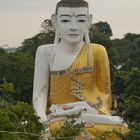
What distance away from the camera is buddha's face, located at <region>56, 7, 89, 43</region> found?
15.1 m

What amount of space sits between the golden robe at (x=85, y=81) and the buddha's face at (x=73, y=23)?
41 centimetres

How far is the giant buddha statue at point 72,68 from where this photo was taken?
49.6ft

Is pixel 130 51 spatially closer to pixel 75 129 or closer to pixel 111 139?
pixel 111 139

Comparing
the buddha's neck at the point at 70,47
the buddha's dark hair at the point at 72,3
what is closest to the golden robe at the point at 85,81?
the buddha's neck at the point at 70,47

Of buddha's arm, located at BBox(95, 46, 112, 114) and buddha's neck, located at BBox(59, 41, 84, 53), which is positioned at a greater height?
buddha's neck, located at BBox(59, 41, 84, 53)

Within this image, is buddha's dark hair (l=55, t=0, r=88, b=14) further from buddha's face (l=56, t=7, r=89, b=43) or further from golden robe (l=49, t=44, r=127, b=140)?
golden robe (l=49, t=44, r=127, b=140)

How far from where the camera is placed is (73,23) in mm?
15086

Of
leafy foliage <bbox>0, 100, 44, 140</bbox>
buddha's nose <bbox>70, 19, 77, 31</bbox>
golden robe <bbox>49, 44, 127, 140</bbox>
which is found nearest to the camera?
leafy foliage <bbox>0, 100, 44, 140</bbox>

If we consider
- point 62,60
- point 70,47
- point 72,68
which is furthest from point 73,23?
point 72,68

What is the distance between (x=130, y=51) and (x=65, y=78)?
37672 millimetres

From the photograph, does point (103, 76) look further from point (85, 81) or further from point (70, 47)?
point (70, 47)

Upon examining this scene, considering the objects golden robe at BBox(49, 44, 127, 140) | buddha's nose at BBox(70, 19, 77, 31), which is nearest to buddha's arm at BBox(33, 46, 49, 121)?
golden robe at BBox(49, 44, 127, 140)

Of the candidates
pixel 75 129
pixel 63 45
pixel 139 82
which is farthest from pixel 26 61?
pixel 75 129

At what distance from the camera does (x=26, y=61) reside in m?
34.4
